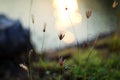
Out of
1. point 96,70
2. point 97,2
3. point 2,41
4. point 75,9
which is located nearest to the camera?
point 96,70

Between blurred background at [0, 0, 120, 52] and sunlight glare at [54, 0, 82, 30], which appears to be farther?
sunlight glare at [54, 0, 82, 30]

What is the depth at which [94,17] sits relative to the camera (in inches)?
216

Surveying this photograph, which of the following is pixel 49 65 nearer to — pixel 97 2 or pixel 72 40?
pixel 72 40

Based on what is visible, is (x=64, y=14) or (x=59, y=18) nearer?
(x=59, y=18)

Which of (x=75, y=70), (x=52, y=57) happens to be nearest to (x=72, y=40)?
(x=52, y=57)

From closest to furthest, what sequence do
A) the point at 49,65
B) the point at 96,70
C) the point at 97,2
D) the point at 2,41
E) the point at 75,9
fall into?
the point at 96,70
the point at 49,65
the point at 2,41
the point at 75,9
the point at 97,2

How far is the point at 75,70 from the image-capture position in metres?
3.35

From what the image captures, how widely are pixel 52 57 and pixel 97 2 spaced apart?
6.10ft

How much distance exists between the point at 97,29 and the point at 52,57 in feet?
3.04

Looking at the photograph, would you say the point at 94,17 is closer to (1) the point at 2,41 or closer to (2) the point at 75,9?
(2) the point at 75,9

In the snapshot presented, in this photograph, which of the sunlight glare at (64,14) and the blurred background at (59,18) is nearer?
the blurred background at (59,18)

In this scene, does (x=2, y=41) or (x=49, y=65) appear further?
(x=2, y=41)

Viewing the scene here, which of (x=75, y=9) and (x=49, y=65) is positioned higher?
(x=75, y=9)

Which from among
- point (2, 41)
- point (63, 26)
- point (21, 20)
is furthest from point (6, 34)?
point (63, 26)
